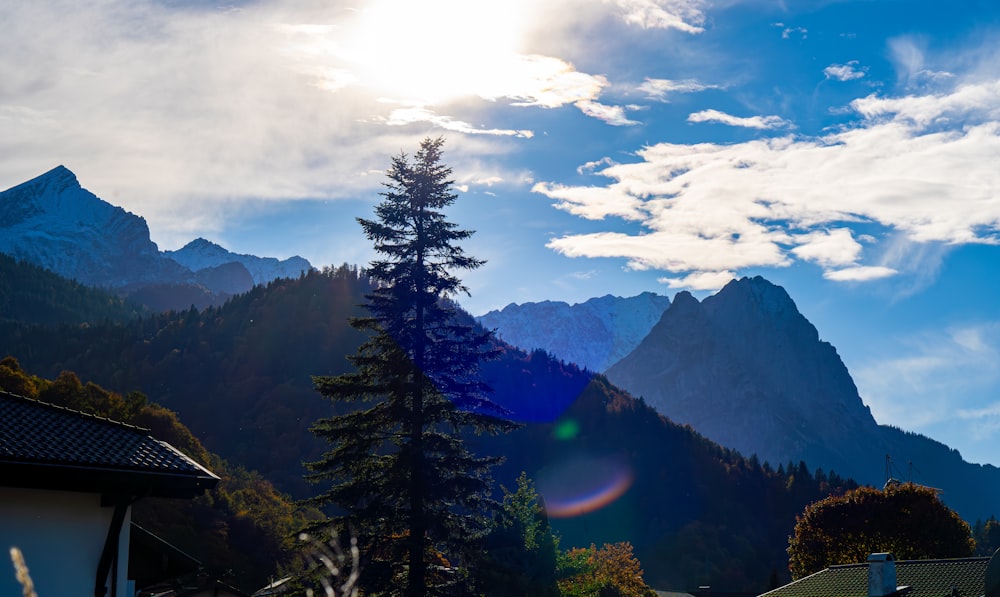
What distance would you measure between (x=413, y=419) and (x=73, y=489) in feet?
58.1

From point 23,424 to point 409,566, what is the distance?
56.7 ft

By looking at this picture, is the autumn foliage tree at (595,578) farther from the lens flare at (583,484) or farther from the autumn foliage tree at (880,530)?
the lens flare at (583,484)

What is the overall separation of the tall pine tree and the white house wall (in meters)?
15.9

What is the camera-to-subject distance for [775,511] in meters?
139

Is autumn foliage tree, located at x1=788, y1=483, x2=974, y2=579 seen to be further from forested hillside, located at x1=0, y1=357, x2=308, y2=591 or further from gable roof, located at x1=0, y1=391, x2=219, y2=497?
gable roof, located at x1=0, y1=391, x2=219, y2=497

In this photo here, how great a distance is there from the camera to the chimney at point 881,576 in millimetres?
28344

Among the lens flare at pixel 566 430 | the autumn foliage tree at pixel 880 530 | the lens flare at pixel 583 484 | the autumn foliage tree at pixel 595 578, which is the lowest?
the autumn foliage tree at pixel 595 578

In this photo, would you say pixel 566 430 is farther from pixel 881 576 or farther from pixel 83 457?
pixel 83 457

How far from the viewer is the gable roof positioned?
10.2m

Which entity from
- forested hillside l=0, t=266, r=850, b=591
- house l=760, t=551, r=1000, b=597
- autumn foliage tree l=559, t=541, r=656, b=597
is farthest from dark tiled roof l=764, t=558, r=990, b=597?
forested hillside l=0, t=266, r=850, b=591

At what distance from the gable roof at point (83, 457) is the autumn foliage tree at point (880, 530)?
1914 inches

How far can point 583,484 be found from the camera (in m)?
152

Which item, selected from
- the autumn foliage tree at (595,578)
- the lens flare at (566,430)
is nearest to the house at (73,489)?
the autumn foliage tree at (595,578)

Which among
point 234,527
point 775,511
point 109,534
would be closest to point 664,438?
point 775,511
